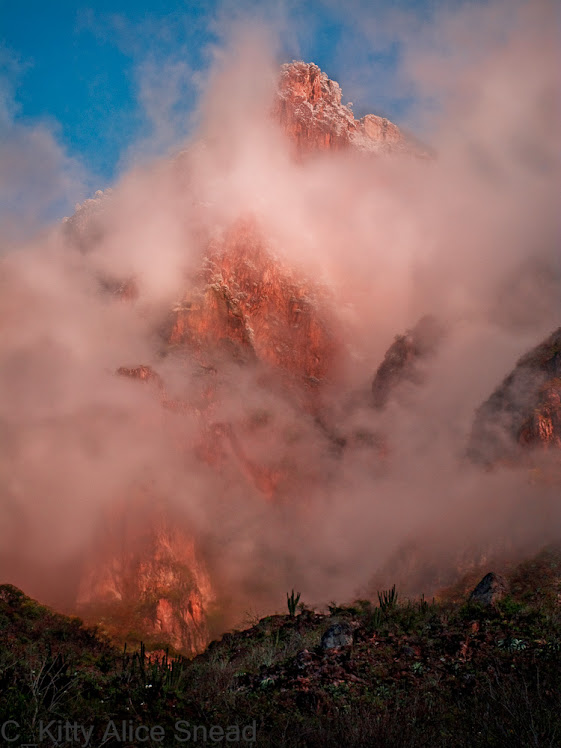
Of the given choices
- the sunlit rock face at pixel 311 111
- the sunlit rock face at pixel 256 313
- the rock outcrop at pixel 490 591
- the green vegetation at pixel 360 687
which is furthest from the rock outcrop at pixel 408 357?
the green vegetation at pixel 360 687

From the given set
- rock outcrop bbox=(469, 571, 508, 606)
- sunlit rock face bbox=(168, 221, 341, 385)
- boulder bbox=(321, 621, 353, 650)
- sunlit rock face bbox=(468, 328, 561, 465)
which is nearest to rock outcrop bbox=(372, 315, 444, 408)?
sunlit rock face bbox=(168, 221, 341, 385)

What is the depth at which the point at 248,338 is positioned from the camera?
462 ft

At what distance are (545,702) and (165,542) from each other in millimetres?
99404

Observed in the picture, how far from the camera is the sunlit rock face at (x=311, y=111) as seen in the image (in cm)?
16238

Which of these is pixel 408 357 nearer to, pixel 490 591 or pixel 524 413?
pixel 524 413

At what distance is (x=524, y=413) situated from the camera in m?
47.5

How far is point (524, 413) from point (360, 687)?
→ 42549mm

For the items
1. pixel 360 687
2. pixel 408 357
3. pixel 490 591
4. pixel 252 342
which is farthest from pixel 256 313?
pixel 360 687

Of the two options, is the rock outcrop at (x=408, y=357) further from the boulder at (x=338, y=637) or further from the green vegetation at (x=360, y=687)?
the boulder at (x=338, y=637)

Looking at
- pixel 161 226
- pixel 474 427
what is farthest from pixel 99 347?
pixel 474 427

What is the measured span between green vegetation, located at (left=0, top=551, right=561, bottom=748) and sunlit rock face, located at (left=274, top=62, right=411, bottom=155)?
169355 mm

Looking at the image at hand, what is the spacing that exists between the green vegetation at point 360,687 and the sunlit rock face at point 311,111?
169355 mm

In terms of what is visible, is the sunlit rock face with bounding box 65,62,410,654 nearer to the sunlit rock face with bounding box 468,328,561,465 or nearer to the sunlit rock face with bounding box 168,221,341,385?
the sunlit rock face with bounding box 168,221,341,385

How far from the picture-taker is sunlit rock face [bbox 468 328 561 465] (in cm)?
4331
